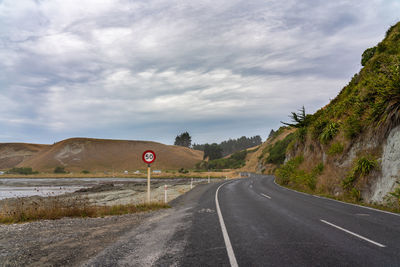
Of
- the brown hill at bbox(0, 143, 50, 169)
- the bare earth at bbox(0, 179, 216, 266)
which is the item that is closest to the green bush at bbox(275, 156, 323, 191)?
the bare earth at bbox(0, 179, 216, 266)

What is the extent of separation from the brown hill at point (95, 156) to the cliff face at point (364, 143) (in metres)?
102

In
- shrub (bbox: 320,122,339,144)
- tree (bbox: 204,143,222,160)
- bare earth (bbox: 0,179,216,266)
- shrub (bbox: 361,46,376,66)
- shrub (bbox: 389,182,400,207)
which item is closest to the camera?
bare earth (bbox: 0,179,216,266)

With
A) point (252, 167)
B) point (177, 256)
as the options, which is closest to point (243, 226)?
→ point (177, 256)

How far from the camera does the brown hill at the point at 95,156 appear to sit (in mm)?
114375

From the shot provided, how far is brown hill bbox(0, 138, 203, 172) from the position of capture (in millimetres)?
114375

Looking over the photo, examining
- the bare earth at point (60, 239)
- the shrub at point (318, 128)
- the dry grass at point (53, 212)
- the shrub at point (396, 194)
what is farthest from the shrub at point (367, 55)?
the bare earth at point (60, 239)

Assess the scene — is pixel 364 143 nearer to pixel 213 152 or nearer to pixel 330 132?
pixel 330 132

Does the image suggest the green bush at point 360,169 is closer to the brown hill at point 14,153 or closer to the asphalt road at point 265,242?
the asphalt road at point 265,242

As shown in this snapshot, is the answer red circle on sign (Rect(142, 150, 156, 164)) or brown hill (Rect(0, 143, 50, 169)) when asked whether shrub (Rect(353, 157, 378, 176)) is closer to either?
red circle on sign (Rect(142, 150, 156, 164))

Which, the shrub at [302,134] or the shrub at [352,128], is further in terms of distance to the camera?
the shrub at [302,134]

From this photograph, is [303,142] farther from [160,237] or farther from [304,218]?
[160,237]

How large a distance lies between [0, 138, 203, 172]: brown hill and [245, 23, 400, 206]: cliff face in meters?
102

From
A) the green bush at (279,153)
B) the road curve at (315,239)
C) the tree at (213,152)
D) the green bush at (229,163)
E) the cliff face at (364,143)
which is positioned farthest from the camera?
the tree at (213,152)

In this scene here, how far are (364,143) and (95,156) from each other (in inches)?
5004
